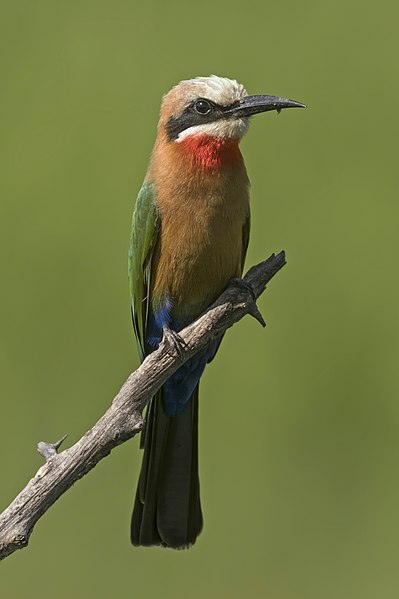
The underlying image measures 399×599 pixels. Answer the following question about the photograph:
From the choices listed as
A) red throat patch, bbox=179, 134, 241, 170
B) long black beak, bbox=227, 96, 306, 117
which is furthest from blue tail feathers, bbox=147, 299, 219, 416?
long black beak, bbox=227, 96, 306, 117

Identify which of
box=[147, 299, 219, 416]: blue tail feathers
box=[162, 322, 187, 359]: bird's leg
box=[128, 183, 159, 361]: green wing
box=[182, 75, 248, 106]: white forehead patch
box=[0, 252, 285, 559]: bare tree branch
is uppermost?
box=[182, 75, 248, 106]: white forehead patch

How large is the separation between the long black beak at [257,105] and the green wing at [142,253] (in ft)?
0.79

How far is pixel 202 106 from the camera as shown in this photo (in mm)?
2811

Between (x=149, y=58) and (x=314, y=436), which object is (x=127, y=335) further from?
(x=149, y=58)

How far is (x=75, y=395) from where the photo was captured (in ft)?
12.9

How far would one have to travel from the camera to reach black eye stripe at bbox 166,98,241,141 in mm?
2797

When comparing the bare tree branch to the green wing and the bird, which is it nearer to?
the bird

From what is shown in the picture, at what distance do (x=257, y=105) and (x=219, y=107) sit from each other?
3.2 inches

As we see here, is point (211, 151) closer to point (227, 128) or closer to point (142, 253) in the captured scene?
point (227, 128)

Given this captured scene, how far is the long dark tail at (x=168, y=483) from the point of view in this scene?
9.61ft

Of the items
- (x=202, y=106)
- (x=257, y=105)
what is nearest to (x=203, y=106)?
(x=202, y=106)

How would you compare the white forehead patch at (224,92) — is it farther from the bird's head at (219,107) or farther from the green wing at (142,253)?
the green wing at (142,253)

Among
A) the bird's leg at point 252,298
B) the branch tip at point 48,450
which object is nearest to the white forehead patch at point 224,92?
the bird's leg at point 252,298

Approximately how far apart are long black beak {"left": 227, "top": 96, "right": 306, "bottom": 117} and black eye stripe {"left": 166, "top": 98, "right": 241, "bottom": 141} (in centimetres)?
2
